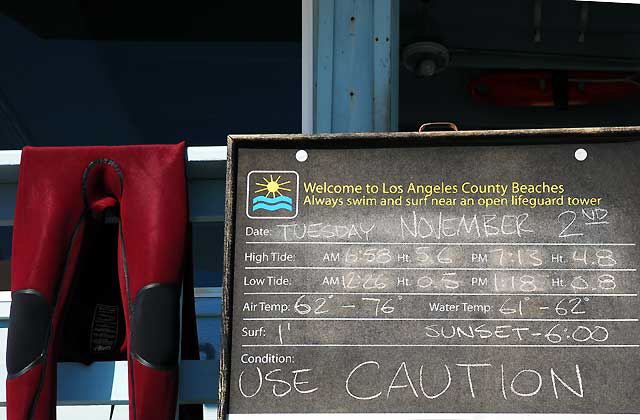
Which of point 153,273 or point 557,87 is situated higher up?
point 557,87

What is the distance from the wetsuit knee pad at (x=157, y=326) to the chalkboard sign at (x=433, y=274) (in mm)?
150

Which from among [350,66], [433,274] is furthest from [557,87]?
[433,274]

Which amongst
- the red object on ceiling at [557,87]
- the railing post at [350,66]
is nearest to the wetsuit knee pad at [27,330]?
the railing post at [350,66]

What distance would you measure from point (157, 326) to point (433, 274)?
67cm

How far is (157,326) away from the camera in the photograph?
1.84 metres

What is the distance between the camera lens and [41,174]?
197cm

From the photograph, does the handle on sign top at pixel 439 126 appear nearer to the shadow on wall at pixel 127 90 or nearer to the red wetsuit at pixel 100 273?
the red wetsuit at pixel 100 273

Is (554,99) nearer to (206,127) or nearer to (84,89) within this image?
(206,127)

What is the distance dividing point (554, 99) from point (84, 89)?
2318 millimetres

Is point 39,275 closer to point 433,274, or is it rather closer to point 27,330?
point 27,330

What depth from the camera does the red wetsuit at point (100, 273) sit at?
5.99ft

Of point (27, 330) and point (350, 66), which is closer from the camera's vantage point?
point (27, 330)

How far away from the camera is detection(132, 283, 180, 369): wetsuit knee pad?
1828mm

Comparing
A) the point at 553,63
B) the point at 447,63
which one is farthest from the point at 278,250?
the point at 553,63
